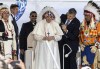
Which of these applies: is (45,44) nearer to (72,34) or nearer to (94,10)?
(72,34)

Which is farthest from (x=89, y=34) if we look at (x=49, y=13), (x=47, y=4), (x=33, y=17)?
(x=47, y=4)

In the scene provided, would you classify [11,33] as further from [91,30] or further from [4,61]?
[4,61]

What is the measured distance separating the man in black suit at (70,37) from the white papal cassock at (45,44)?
229 mm

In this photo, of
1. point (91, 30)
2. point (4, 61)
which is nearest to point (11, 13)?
point (91, 30)

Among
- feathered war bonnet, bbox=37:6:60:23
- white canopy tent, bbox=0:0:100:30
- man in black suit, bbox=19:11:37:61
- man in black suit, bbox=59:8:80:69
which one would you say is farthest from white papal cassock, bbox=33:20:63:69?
white canopy tent, bbox=0:0:100:30

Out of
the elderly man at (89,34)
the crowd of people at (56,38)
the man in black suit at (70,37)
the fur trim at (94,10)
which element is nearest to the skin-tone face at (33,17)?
the crowd of people at (56,38)

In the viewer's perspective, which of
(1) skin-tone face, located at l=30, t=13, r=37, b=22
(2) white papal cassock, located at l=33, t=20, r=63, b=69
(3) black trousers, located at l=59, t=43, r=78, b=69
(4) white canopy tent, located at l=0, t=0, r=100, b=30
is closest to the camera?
(2) white papal cassock, located at l=33, t=20, r=63, b=69

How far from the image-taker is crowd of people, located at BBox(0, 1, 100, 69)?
7328mm

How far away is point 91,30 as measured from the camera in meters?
7.38

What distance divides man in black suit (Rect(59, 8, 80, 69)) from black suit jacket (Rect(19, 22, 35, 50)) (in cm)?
89

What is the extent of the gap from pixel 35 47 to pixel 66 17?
102 cm

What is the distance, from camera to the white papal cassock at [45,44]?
25.0ft

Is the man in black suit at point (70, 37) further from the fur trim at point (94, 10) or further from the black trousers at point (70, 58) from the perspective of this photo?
the fur trim at point (94, 10)

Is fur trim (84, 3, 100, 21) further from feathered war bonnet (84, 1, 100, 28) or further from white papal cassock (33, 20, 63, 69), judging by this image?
white papal cassock (33, 20, 63, 69)
